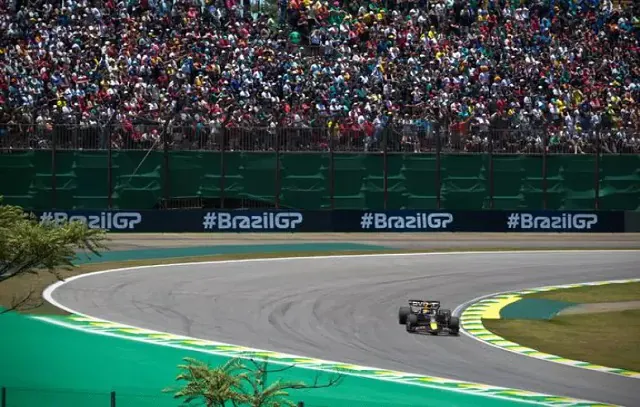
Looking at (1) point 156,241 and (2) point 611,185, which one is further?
(2) point 611,185

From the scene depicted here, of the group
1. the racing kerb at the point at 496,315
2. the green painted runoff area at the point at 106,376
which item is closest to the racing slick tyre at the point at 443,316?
the racing kerb at the point at 496,315

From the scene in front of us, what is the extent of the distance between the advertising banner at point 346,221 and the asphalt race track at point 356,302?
5.37 meters

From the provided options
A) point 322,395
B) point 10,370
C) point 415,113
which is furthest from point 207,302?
point 415,113

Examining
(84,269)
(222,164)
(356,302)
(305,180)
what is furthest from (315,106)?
(356,302)

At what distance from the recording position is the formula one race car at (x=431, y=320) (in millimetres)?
23609

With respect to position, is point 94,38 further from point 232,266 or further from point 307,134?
point 232,266

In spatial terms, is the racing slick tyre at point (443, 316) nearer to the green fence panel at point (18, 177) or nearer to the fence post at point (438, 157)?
the fence post at point (438, 157)

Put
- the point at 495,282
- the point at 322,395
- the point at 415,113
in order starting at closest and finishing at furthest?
the point at 322,395 → the point at 495,282 → the point at 415,113

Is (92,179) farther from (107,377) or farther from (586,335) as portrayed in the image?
(107,377)

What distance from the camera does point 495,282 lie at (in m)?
32.2

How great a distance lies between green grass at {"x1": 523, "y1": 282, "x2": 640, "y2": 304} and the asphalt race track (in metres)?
1.15

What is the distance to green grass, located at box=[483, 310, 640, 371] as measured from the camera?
21891 mm

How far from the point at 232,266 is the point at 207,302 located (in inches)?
274

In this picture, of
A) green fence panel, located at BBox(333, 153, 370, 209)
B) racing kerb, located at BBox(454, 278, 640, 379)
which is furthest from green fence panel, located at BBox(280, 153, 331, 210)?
racing kerb, located at BBox(454, 278, 640, 379)
